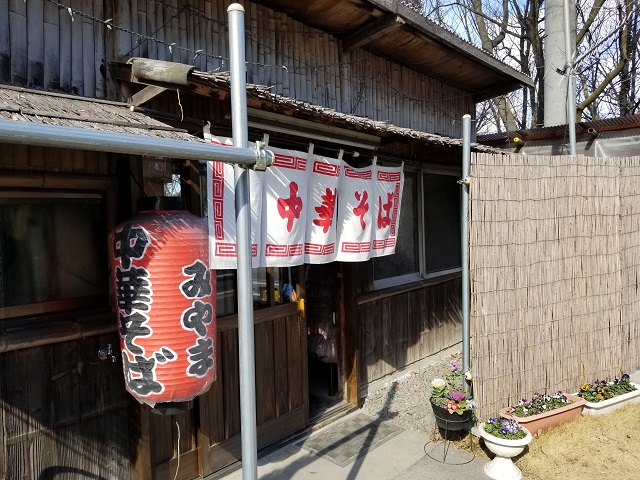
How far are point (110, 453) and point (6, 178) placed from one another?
253 centimetres

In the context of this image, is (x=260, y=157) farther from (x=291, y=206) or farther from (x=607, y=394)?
(x=607, y=394)

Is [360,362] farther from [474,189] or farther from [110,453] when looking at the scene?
[110,453]

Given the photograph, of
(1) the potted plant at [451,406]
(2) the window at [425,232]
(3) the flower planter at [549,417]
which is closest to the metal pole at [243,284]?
(1) the potted plant at [451,406]

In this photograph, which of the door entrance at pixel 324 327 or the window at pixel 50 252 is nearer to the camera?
the window at pixel 50 252

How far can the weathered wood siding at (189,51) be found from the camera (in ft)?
11.9

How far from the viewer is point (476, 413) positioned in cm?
537

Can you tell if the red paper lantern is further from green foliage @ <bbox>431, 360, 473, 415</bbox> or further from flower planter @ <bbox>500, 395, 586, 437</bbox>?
flower planter @ <bbox>500, 395, 586, 437</bbox>

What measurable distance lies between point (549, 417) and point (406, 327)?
9.72 feet

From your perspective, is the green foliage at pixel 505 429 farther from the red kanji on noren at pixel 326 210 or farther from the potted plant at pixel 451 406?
the red kanji on noren at pixel 326 210

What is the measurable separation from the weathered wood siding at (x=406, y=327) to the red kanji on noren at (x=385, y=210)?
1.35 meters

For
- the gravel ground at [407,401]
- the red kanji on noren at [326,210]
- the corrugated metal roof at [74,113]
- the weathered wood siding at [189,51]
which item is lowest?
the gravel ground at [407,401]

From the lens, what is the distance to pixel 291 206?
4.84 metres

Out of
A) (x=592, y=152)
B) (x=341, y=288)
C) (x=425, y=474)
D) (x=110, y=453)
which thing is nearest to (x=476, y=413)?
(x=425, y=474)

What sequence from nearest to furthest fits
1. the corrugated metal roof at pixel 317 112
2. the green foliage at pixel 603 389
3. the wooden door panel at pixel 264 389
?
the corrugated metal roof at pixel 317 112
the wooden door panel at pixel 264 389
the green foliage at pixel 603 389
